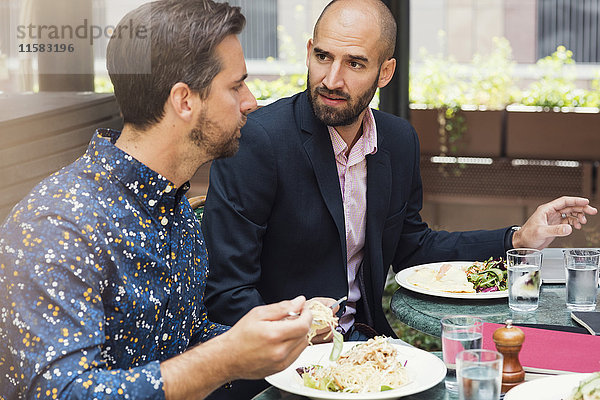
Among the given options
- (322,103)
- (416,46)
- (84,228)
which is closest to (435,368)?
(84,228)

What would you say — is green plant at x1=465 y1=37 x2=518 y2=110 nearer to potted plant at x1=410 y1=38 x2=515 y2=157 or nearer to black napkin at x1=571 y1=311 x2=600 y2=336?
potted plant at x1=410 y1=38 x2=515 y2=157

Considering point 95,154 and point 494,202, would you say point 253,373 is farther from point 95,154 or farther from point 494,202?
point 494,202

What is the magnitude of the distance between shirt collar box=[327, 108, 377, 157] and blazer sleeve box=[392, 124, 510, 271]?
0.19m

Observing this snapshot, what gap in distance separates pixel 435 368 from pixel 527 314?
0.49 m

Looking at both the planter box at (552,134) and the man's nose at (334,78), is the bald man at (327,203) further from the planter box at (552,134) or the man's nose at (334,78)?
the planter box at (552,134)

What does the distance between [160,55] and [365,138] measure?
1.09m

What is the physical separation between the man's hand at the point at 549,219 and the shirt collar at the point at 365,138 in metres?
0.54

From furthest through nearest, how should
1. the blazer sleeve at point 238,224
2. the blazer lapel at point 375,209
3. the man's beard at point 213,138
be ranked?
the blazer lapel at point 375,209 → the blazer sleeve at point 238,224 → the man's beard at point 213,138

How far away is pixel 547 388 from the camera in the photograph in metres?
1.53

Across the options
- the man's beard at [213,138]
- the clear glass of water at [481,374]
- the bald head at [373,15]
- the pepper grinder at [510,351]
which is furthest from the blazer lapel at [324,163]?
the clear glass of water at [481,374]

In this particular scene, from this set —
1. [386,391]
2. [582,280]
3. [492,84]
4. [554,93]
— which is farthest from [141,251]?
[492,84]

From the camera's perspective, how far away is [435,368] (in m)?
1.69

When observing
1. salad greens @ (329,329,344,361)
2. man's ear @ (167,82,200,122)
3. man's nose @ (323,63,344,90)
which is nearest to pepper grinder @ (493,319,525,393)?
salad greens @ (329,329,344,361)

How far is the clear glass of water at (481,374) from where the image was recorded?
1391 millimetres
